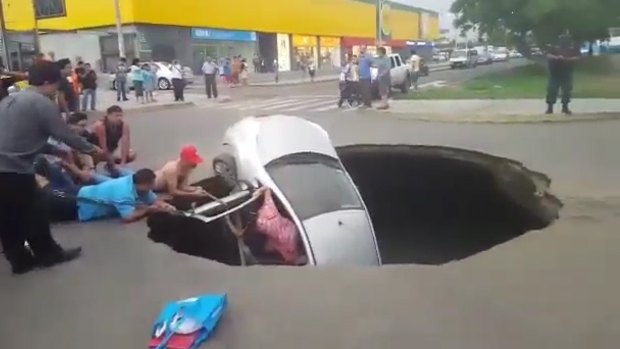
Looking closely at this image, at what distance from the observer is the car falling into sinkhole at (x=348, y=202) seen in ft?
14.6

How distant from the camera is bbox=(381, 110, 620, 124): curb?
20.4 ft

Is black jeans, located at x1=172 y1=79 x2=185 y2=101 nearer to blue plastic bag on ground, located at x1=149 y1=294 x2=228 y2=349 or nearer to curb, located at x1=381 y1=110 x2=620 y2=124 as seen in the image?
curb, located at x1=381 y1=110 x2=620 y2=124

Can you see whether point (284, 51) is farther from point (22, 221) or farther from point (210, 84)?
point (22, 221)

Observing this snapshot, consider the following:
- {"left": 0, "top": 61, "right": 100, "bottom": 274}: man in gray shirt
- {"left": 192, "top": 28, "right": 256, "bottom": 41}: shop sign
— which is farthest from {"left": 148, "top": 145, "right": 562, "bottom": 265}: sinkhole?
{"left": 0, "top": 61, "right": 100, "bottom": 274}: man in gray shirt

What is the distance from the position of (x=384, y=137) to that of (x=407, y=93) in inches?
21.2

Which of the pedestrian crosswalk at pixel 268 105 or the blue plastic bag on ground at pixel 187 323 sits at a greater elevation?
the pedestrian crosswalk at pixel 268 105

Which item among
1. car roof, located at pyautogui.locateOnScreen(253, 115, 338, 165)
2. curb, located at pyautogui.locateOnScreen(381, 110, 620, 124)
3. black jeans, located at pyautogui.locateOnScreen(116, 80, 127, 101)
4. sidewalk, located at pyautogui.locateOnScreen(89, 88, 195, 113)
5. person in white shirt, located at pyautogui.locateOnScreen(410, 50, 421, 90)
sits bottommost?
curb, located at pyautogui.locateOnScreen(381, 110, 620, 124)

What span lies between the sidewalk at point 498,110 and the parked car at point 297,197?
1.84m

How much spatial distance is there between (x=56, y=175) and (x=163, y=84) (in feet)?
4.39

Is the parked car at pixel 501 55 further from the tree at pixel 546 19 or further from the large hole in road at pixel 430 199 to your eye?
the large hole in road at pixel 430 199

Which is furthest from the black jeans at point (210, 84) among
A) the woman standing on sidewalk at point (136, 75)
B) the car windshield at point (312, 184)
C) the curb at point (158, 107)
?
the car windshield at point (312, 184)

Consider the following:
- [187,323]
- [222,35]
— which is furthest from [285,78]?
[187,323]

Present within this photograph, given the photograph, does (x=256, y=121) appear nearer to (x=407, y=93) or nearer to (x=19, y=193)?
(x=407, y=93)

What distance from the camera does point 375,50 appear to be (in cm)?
607
